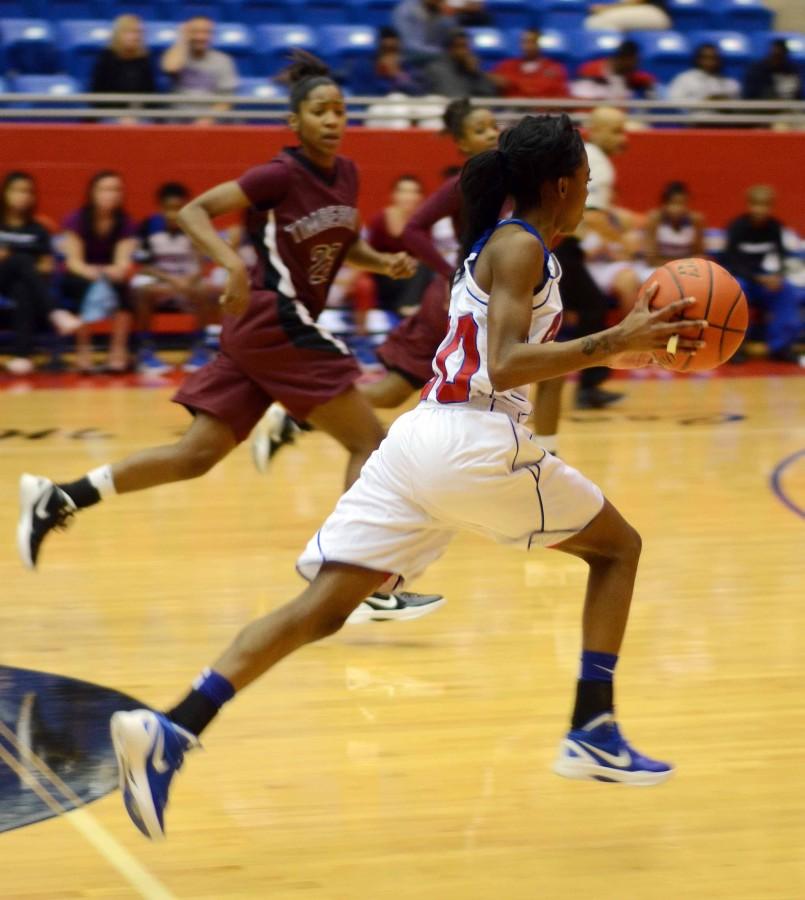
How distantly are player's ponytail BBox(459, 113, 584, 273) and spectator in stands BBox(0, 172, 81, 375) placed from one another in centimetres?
759

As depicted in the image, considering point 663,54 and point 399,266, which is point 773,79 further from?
point 399,266

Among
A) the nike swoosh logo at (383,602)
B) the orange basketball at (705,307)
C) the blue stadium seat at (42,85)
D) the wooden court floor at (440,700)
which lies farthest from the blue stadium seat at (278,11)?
the orange basketball at (705,307)

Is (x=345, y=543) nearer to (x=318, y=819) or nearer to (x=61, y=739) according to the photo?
(x=318, y=819)

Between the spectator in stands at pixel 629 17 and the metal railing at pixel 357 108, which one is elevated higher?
the spectator in stands at pixel 629 17

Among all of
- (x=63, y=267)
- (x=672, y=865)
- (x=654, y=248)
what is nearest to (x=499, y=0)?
(x=654, y=248)

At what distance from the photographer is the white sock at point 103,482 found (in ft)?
17.9

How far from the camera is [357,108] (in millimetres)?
12492

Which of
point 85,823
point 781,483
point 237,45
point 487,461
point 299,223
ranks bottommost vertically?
point 781,483

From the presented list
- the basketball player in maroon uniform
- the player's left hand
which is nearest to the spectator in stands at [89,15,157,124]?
the basketball player in maroon uniform

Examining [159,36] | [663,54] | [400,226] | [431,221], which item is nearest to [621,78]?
[663,54]

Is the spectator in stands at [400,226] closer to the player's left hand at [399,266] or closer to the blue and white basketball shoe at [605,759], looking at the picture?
the player's left hand at [399,266]

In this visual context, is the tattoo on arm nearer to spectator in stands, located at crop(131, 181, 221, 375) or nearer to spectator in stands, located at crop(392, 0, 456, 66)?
spectator in stands, located at crop(131, 181, 221, 375)

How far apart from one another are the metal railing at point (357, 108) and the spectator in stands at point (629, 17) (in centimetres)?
173

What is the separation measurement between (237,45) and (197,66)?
1.02 metres
